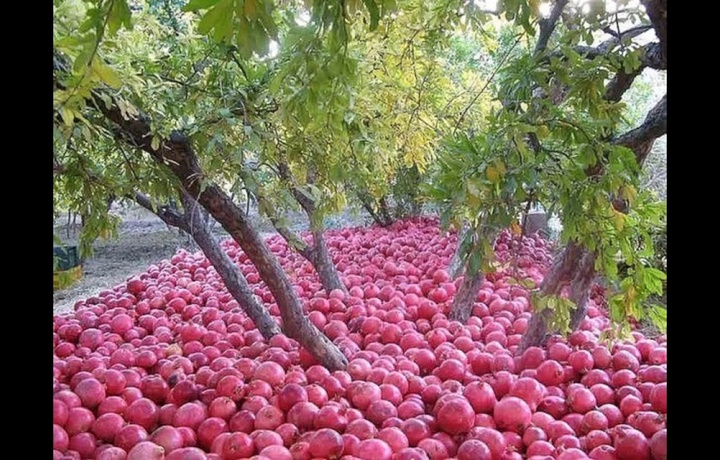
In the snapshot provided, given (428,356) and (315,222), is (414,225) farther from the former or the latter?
(428,356)

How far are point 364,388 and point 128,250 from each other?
701 centimetres

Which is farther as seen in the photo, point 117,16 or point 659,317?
point 659,317

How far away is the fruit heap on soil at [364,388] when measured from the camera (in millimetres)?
2273

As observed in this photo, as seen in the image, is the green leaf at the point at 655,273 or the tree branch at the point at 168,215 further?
the tree branch at the point at 168,215

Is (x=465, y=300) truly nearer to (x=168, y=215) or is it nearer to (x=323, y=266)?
(x=323, y=266)

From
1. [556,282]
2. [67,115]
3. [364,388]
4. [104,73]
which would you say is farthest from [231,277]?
[104,73]

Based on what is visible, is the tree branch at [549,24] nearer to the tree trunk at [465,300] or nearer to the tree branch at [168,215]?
the tree trunk at [465,300]

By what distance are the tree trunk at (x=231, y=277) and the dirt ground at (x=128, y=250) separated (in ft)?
7.20

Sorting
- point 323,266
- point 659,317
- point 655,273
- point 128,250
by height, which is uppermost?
point 128,250

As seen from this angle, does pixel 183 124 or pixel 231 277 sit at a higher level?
pixel 183 124

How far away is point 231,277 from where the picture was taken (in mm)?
3508

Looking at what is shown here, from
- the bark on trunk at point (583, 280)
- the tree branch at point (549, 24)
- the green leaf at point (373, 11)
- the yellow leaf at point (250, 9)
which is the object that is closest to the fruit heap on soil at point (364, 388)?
the bark on trunk at point (583, 280)

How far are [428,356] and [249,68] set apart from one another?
159 centimetres
